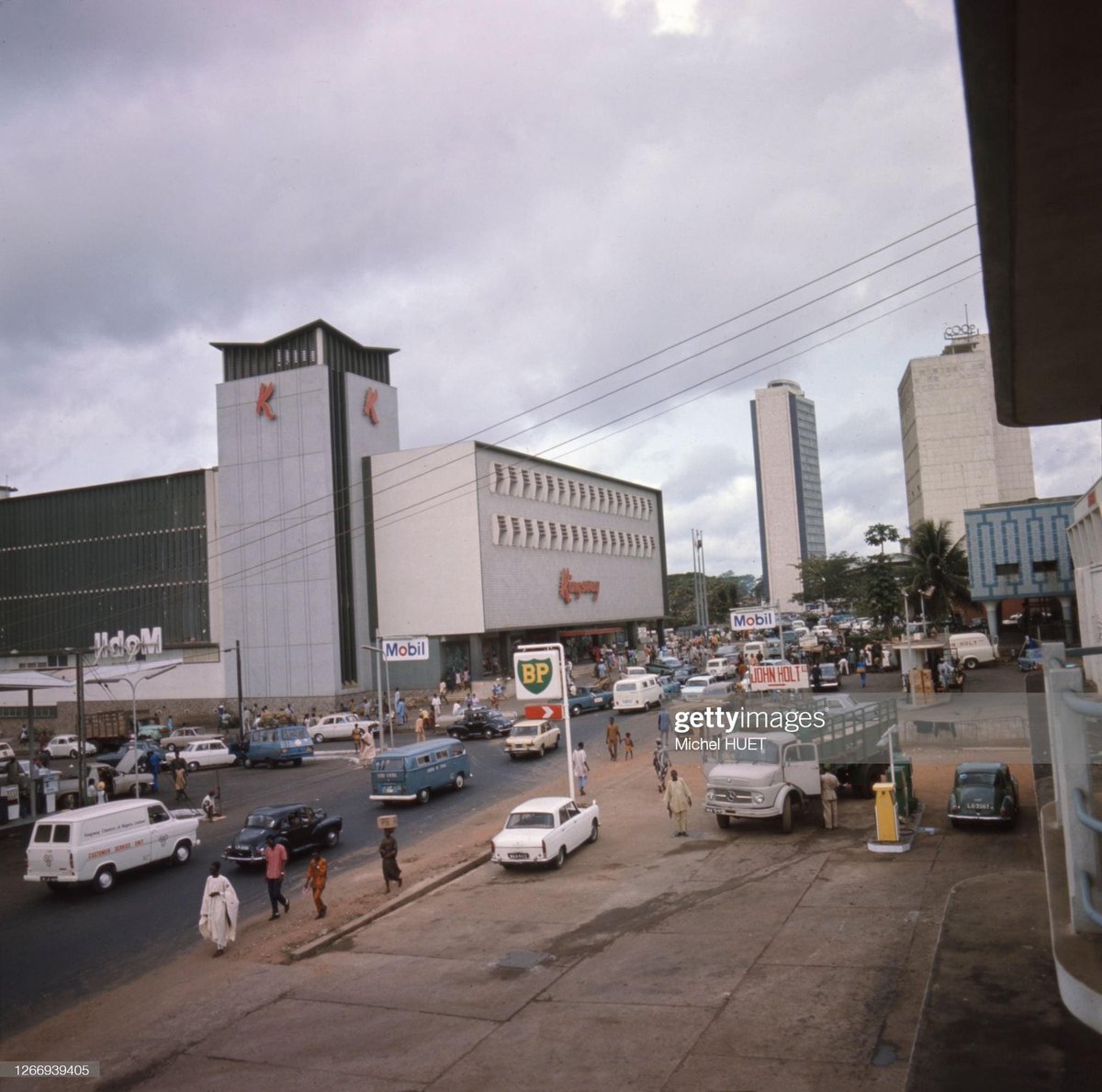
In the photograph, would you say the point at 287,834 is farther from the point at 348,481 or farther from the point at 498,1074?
the point at 348,481

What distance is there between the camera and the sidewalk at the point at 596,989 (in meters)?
10.0

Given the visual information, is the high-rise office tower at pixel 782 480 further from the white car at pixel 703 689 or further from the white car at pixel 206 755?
the white car at pixel 206 755

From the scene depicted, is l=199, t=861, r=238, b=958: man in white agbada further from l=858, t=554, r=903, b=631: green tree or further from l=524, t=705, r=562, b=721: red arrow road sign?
l=858, t=554, r=903, b=631: green tree

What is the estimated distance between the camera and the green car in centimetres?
1892

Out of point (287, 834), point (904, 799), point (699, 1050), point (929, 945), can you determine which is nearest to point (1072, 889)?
point (699, 1050)

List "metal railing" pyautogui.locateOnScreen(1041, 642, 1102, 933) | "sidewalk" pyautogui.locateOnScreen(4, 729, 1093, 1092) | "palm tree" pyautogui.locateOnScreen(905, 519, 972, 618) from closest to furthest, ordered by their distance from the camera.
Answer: "metal railing" pyautogui.locateOnScreen(1041, 642, 1102, 933) < "sidewalk" pyautogui.locateOnScreen(4, 729, 1093, 1092) < "palm tree" pyautogui.locateOnScreen(905, 519, 972, 618)

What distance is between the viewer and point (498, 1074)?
32.8 ft

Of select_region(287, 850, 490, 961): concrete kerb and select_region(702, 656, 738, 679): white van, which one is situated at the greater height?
select_region(702, 656, 738, 679): white van

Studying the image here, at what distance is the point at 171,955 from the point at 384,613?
46.5 meters

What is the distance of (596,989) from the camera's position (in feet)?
40.5

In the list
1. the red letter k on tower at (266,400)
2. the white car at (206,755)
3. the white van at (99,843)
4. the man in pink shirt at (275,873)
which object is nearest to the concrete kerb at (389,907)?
the man in pink shirt at (275,873)

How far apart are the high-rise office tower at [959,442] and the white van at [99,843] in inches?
3771

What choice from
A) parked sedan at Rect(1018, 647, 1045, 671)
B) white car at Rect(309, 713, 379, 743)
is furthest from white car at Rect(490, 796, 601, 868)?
white car at Rect(309, 713, 379, 743)

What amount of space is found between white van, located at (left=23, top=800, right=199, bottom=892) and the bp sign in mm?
9800
